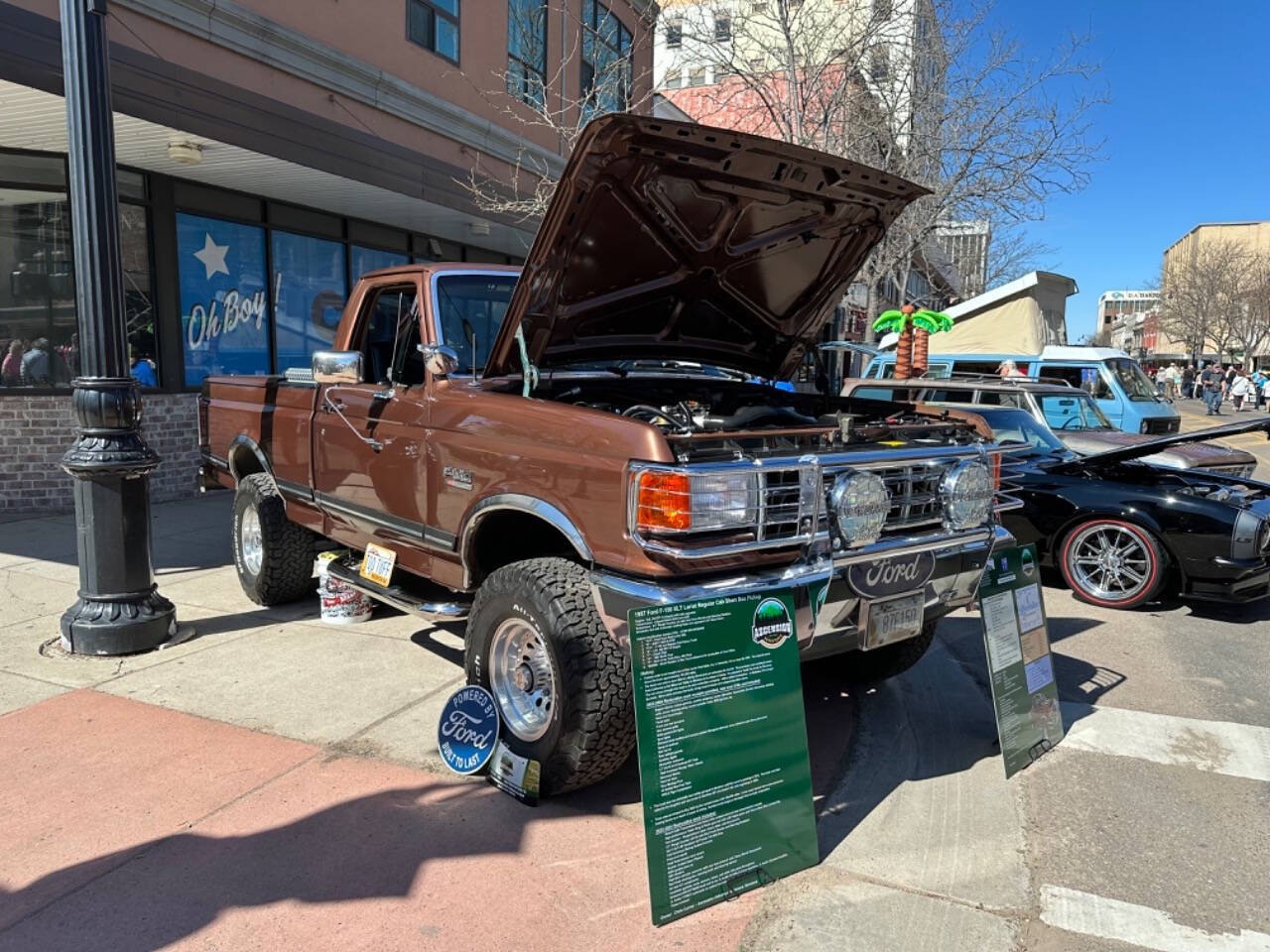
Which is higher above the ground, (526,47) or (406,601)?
(526,47)

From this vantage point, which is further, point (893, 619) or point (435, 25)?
point (435, 25)

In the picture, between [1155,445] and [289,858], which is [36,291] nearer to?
[289,858]

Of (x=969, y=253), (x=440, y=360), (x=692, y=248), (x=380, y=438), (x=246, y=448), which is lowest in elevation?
(x=246, y=448)

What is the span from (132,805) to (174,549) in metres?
4.83

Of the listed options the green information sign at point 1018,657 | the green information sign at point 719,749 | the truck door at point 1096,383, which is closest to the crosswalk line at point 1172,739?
the green information sign at point 1018,657

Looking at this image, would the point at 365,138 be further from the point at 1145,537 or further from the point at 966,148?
the point at 1145,537

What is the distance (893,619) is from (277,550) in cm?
404

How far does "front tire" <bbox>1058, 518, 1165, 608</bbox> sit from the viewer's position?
6137mm

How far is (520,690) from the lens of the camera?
3.54 meters

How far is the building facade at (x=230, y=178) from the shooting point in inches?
322

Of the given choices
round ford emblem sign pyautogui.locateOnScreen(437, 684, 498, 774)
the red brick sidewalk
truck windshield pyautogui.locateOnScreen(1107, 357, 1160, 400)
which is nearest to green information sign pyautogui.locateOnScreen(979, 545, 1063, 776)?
the red brick sidewalk

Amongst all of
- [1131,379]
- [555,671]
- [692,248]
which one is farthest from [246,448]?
[1131,379]

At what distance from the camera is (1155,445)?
17.2 feet

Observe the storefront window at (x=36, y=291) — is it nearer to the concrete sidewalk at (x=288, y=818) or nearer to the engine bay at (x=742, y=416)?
the concrete sidewalk at (x=288, y=818)
